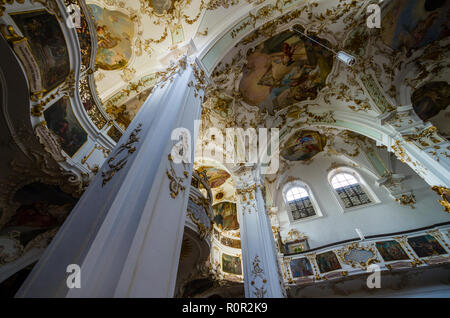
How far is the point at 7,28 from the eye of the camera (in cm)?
231

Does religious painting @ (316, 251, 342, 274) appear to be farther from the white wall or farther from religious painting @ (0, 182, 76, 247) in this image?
religious painting @ (0, 182, 76, 247)

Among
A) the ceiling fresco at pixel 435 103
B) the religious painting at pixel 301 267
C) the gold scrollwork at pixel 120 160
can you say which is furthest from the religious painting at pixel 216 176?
the ceiling fresco at pixel 435 103

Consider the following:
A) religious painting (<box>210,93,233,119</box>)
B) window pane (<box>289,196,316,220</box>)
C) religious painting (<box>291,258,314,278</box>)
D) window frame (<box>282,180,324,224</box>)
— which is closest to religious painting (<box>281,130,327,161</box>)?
window frame (<box>282,180,324,224</box>)

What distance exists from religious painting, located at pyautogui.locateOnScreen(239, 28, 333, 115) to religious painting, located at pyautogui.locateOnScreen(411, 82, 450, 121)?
4110 mm

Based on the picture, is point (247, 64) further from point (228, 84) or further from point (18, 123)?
point (18, 123)

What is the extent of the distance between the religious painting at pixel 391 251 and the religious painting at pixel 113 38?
38.6ft

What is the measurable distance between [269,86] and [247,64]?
1.47 meters

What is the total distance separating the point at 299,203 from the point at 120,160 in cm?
1110

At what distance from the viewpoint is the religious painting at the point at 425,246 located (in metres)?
6.59

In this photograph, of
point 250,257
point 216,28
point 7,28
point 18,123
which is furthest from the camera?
point 216,28

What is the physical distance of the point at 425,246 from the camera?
6836mm

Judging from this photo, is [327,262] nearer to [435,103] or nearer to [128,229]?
[435,103]

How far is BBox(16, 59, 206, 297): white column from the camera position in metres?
1.24

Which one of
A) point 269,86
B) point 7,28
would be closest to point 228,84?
point 269,86
